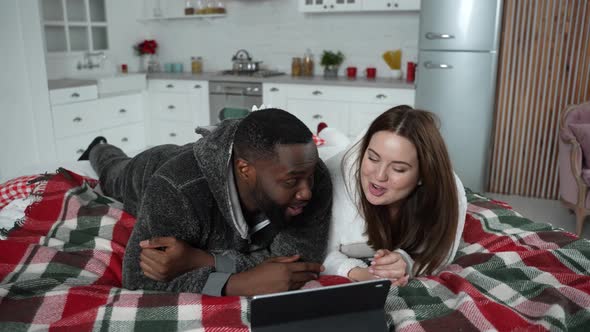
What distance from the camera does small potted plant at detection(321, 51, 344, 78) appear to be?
487 centimetres

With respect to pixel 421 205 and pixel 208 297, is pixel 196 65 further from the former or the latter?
pixel 208 297

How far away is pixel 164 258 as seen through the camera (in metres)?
1.29

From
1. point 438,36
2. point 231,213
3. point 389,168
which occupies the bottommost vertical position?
point 231,213

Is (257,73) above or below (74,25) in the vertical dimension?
below

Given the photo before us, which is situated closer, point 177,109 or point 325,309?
point 325,309

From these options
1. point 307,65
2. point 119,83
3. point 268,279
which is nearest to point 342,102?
point 307,65

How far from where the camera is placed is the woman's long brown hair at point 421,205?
1.44 meters

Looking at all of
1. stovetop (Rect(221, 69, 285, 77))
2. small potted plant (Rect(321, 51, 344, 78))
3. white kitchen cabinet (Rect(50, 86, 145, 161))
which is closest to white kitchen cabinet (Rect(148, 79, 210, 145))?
white kitchen cabinet (Rect(50, 86, 145, 161))

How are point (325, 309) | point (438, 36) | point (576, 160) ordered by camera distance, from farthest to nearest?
point (438, 36) < point (576, 160) < point (325, 309)

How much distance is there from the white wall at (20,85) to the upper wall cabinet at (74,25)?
1.00 meters

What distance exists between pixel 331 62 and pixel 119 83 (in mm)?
2118

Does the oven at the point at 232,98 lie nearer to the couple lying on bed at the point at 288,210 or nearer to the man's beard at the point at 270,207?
the couple lying on bed at the point at 288,210

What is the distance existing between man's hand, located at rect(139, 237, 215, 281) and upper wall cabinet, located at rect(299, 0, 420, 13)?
3.63 metres

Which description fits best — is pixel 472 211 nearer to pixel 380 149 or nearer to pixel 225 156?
pixel 380 149
